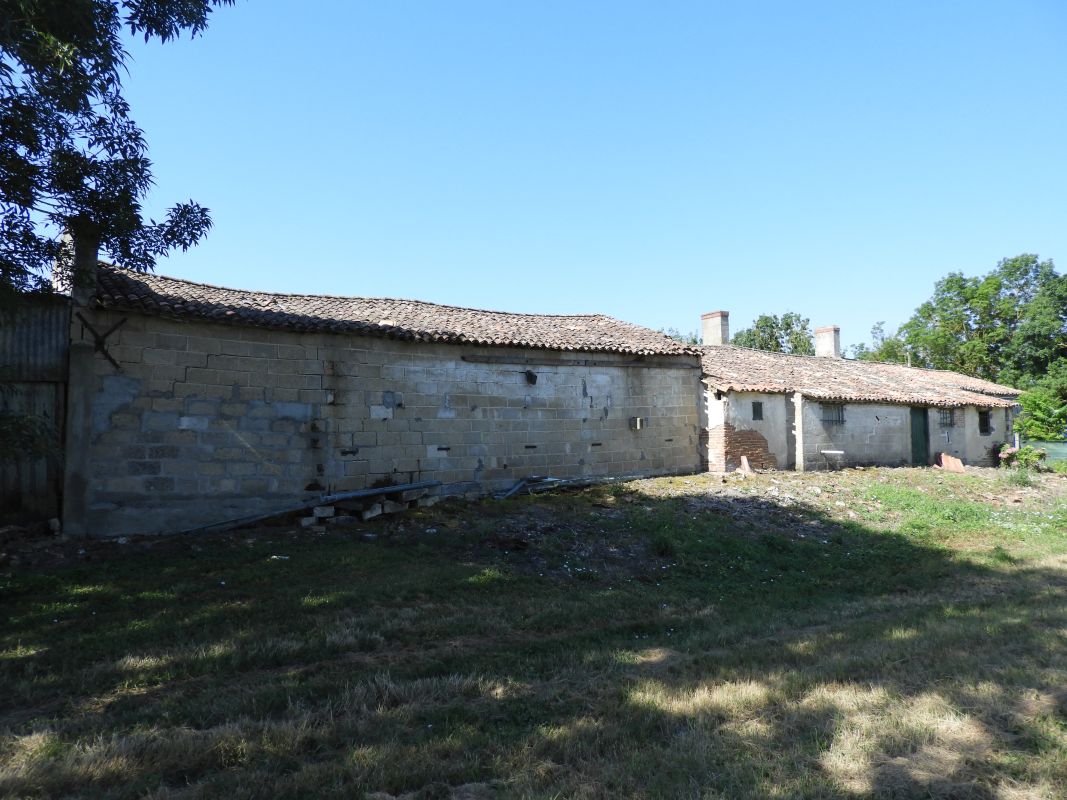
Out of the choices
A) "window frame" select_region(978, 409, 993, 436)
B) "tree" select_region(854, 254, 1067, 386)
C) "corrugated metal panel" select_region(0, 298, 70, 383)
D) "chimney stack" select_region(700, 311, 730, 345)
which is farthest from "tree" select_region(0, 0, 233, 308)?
"tree" select_region(854, 254, 1067, 386)

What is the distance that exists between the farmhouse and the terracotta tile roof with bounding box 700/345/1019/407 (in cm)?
6

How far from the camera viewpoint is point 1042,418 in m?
31.9

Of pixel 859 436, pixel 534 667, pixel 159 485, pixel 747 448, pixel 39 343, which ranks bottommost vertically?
pixel 534 667

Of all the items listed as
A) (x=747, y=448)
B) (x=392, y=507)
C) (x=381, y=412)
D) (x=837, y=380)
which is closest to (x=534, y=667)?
(x=392, y=507)

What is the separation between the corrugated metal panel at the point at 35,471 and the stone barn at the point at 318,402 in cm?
32

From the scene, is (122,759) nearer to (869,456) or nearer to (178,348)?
(178,348)

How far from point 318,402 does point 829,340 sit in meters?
25.2

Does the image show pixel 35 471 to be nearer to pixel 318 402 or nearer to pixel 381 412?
pixel 318 402

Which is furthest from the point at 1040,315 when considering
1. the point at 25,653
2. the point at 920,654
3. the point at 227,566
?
the point at 25,653

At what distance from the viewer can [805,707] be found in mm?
4230

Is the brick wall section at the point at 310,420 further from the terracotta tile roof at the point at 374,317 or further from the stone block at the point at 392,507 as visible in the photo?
the stone block at the point at 392,507

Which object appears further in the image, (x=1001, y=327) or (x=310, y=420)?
(x=1001, y=327)

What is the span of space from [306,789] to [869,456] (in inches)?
829

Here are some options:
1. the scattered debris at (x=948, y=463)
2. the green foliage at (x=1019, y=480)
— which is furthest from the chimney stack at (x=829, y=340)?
the green foliage at (x=1019, y=480)
